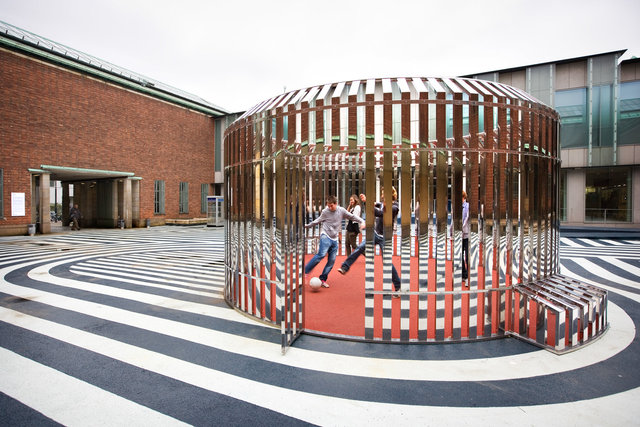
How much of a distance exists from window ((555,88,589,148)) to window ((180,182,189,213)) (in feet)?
91.5

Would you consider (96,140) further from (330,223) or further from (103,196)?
(330,223)

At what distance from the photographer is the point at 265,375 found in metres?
3.38

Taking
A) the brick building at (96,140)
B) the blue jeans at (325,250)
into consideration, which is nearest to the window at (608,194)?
the blue jeans at (325,250)

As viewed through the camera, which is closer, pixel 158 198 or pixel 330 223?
pixel 330 223

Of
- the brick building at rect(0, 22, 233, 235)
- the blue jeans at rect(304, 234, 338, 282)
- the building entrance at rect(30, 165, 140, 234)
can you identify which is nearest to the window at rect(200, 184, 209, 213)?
the brick building at rect(0, 22, 233, 235)

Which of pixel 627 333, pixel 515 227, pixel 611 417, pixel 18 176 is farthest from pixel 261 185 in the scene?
pixel 18 176

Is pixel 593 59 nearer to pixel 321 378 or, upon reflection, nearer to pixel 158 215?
pixel 321 378

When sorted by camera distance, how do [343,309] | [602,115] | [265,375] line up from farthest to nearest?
[602,115] → [343,309] → [265,375]

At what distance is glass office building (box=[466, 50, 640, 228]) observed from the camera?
817 inches

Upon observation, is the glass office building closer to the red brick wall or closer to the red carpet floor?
the red carpet floor

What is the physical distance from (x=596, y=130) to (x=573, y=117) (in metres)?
1.52

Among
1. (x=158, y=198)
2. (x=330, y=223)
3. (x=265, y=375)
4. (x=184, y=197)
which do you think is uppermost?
(x=184, y=197)

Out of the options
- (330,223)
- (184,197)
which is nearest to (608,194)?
(330,223)

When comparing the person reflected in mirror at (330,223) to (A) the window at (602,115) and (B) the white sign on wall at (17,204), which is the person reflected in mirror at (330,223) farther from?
(A) the window at (602,115)
